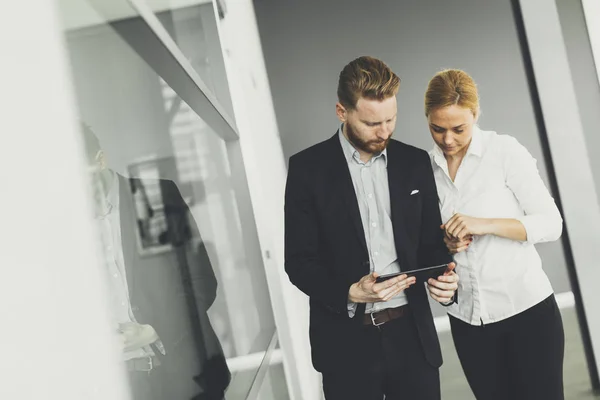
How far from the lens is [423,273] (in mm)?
1799

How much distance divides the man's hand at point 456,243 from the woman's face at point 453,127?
1.19ft

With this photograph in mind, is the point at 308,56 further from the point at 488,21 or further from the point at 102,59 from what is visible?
the point at 102,59

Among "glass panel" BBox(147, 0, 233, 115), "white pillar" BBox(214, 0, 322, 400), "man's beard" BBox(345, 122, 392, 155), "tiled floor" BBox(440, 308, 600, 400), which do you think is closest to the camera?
"glass panel" BBox(147, 0, 233, 115)

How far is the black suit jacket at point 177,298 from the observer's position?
0.97m

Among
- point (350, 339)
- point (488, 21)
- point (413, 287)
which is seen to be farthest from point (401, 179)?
point (488, 21)

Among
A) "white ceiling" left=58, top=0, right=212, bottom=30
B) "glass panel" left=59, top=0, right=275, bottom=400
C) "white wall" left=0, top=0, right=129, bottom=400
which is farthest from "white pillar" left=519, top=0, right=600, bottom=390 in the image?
"white wall" left=0, top=0, right=129, bottom=400

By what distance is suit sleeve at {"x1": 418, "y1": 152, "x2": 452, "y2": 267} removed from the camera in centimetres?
195

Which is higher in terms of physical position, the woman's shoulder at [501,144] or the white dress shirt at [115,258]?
the woman's shoulder at [501,144]

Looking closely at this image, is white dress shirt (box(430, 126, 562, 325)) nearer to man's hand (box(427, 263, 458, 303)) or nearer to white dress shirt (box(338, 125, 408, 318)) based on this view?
man's hand (box(427, 263, 458, 303))

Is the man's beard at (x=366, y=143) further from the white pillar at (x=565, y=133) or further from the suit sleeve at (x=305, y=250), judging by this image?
the white pillar at (x=565, y=133)

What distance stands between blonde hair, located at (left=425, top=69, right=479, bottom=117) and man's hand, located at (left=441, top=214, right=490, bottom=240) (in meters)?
0.45

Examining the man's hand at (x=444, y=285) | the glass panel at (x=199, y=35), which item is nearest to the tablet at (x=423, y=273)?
the man's hand at (x=444, y=285)

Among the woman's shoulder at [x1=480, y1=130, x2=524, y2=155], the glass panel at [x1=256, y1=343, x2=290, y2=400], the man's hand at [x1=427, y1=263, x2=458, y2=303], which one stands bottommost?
the glass panel at [x1=256, y1=343, x2=290, y2=400]

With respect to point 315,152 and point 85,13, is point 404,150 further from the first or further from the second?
point 85,13
